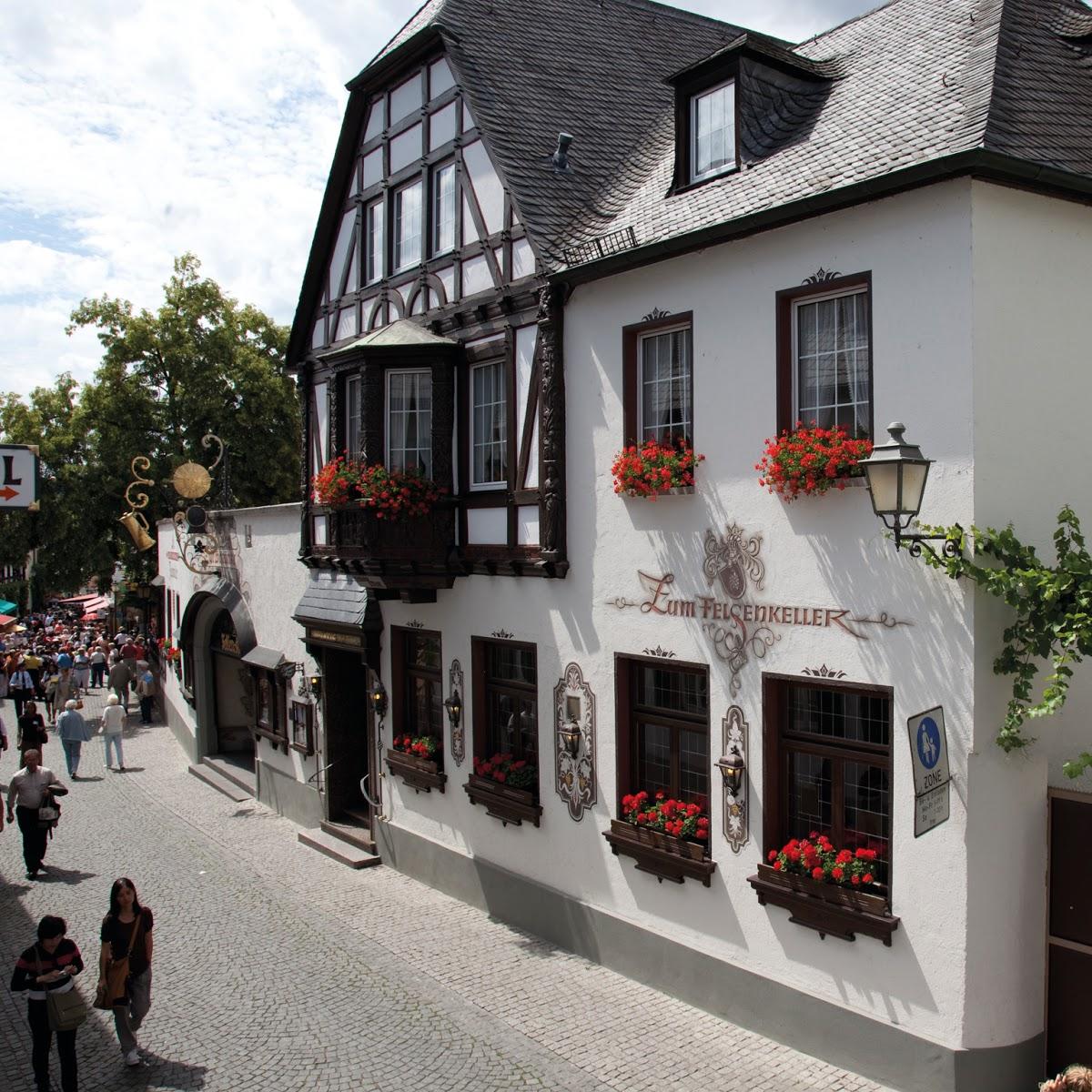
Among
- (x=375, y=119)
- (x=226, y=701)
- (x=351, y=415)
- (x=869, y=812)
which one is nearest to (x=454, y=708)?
(x=351, y=415)

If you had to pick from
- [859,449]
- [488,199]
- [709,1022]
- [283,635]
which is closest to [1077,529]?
[859,449]

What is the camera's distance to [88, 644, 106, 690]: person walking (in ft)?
110

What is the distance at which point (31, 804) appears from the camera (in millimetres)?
14047

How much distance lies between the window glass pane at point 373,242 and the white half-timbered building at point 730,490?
1.6 inches

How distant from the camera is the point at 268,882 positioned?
14148 millimetres

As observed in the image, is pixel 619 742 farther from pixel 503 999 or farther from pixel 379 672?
pixel 379 672

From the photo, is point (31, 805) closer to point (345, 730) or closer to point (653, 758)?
point (345, 730)

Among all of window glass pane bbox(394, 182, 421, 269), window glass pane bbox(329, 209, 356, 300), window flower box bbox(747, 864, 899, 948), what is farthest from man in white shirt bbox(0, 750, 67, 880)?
window flower box bbox(747, 864, 899, 948)

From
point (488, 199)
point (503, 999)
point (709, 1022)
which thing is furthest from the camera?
point (488, 199)

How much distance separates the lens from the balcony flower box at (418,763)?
43.9 feet

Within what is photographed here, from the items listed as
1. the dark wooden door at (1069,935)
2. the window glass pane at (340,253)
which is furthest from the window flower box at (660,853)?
the window glass pane at (340,253)

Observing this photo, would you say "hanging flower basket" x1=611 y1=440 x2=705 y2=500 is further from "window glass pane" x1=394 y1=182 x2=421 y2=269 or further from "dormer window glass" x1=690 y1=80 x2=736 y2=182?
"window glass pane" x1=394 y1=182 x2=421 y2=269

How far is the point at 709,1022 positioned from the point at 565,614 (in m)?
3.93

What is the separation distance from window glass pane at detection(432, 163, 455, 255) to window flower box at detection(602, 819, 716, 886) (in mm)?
6752
